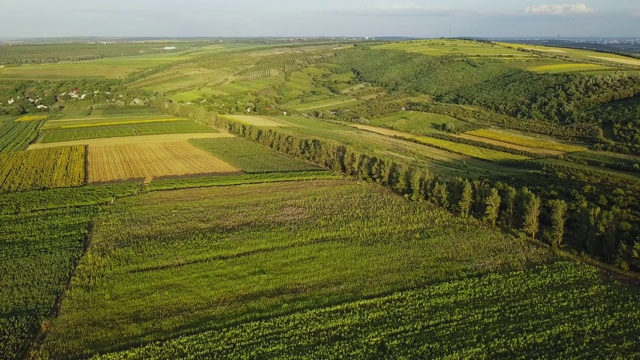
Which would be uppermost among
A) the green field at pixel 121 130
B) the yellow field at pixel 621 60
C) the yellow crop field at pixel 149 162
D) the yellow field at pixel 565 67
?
the yellow field at pixel 621 60

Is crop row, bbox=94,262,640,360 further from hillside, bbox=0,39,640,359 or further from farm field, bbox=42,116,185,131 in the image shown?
farm field, bbox=42,116,185,131

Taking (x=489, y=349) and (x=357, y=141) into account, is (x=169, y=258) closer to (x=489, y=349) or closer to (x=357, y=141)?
(x=489, y=349)

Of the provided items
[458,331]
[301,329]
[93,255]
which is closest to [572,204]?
[458,331]

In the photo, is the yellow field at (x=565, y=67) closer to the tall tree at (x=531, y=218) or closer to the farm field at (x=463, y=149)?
the farm field at (x=463, y=149)

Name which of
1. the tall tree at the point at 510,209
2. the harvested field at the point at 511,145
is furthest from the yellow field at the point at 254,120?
the tall tree at the point at 510,209

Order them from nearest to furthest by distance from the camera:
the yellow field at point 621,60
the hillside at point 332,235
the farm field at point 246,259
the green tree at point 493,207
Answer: the hillside at point 332,235 < the farm field at point 246,259 < the green tree at point 493,207 < the yellow field at point 621,60

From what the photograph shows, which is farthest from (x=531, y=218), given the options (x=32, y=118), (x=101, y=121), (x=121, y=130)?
(x=32, y=118)

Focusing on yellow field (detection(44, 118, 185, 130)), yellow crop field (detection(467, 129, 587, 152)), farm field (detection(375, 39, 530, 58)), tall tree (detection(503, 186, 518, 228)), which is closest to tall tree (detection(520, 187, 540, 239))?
tall tree (detection(503, 186, 518, 228))
